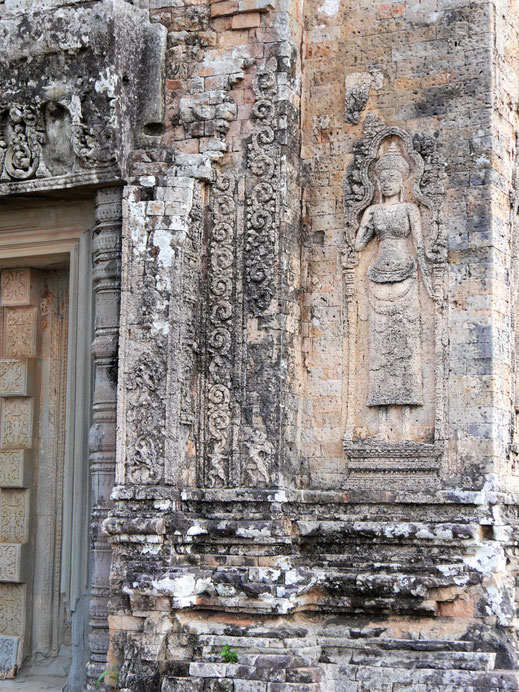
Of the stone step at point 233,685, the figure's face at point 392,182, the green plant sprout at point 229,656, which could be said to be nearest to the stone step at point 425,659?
the stone step at point 233,685

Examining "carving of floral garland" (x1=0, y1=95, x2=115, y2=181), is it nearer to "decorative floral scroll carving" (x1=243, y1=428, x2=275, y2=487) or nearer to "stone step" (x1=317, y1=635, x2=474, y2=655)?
"decorative floral scroll carving" (x1=243, y1=428, x2=275, y2=487)

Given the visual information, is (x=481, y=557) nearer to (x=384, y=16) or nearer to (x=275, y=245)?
(x=275, y=245)

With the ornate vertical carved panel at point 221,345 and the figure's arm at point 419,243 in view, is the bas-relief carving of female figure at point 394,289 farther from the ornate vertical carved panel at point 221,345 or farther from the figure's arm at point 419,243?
the ornate vertical carved panel at point 221,345

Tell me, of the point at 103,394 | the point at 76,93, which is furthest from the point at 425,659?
the point at 76,93

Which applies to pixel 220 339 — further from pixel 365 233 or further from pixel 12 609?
pixel 12 609

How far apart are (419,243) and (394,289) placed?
435 mm

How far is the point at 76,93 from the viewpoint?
1023 cm

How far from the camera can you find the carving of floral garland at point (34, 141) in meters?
10.2

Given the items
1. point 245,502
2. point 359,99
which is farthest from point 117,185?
point 245,502

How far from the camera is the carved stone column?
33.1 feet

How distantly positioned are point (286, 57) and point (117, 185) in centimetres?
183

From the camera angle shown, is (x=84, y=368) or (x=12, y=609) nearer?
(x=84, y=368)

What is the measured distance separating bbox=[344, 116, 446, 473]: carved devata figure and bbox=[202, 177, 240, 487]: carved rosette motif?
1.00 metres

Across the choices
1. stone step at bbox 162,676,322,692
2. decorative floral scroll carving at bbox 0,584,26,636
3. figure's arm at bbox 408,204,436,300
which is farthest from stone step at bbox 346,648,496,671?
decorative floral scroll carving at bbox 0,584,26,636
